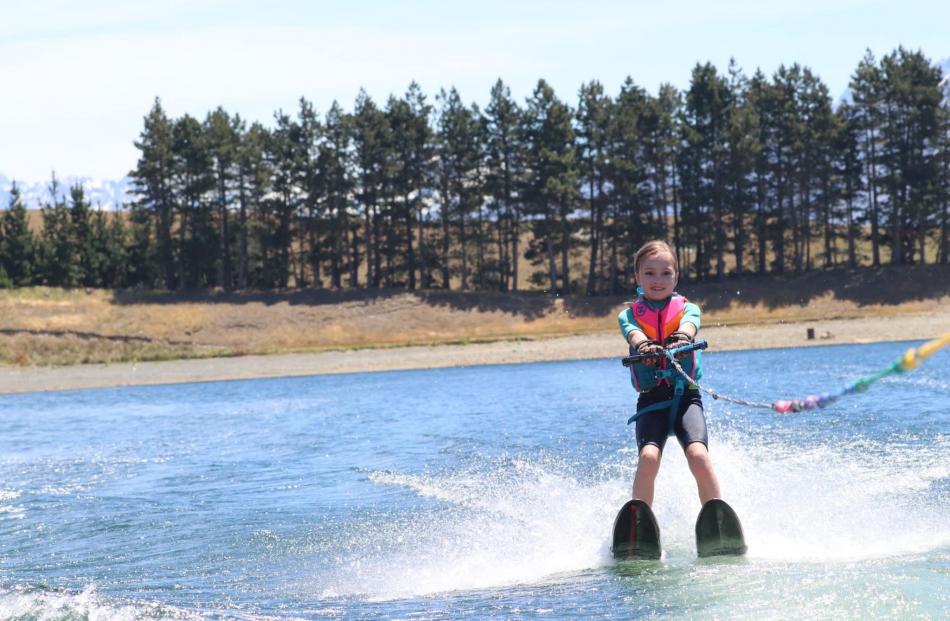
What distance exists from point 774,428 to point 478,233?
158 ft

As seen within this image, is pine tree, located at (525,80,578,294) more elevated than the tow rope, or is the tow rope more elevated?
pine tree, located at (525,80,578,294)

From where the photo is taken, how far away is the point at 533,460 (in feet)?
45.5

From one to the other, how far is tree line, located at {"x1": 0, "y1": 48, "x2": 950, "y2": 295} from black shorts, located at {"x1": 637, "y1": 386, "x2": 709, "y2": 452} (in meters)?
49.9

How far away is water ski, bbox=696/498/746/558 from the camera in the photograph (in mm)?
7564

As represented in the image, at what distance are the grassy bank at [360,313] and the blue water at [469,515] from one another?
95.1 feet

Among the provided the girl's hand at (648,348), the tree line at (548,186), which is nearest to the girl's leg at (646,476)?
the girl's hand at (648,348)

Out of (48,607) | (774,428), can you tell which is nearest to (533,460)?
(774,428)

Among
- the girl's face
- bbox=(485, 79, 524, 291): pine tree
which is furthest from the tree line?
the girl's face

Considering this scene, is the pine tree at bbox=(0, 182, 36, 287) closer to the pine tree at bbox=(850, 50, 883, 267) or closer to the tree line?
the tree line

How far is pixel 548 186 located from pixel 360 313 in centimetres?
1152

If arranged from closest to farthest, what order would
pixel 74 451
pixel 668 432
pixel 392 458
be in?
pixel 668 432
pixel 392 458
pixel 74 451

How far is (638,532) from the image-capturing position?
305 inches

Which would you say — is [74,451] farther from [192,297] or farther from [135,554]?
[192,297]

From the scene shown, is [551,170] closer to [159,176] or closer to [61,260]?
[159,176]
